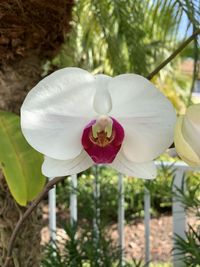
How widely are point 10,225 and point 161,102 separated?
1.71ft

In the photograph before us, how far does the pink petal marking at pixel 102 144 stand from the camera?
0.43 meters

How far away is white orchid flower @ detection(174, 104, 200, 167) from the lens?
42 cm

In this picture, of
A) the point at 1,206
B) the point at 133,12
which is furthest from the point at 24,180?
the point at 133,12

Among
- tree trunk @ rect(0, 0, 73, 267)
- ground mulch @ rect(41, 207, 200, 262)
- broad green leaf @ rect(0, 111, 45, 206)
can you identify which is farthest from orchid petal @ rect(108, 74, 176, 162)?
ground mulch @ rect(41, 207, 200, 262)

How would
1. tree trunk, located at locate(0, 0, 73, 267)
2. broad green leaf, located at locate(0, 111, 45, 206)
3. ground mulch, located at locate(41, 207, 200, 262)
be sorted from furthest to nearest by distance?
ground mulch, located at locate(41, 207, 200, 262) < tree trunk, located at locate(0, 0, 73, 267) < broad green leaf, located at locate(0, 111, 45, 206)

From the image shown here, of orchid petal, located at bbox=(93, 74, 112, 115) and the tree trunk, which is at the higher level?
orchid petal, located at bbox=(93, 74, 112, 115)

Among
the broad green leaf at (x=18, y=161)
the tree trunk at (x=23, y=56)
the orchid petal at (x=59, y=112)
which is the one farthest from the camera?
the tree trunk at (x=23, y=56)

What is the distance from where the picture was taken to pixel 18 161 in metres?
0.63

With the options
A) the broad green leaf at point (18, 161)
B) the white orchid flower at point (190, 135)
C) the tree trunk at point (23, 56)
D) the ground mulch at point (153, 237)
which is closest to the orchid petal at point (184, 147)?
the white orchid flower at point (190, 135)

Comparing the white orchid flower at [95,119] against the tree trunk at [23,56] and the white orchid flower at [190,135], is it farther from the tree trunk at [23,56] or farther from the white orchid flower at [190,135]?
the tree trunk at [23,56]

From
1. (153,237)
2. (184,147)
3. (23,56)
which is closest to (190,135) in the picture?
(184,147)

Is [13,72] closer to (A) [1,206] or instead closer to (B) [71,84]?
(A) [1,206]

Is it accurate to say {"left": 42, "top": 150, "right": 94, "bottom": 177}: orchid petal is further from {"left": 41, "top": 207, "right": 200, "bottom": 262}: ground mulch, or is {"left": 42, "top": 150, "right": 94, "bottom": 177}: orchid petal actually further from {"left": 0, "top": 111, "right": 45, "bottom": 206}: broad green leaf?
{"left": 41, "top": 207, "right": 200, "bottom": 262}: ground mulch

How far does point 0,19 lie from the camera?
0.79 metres
